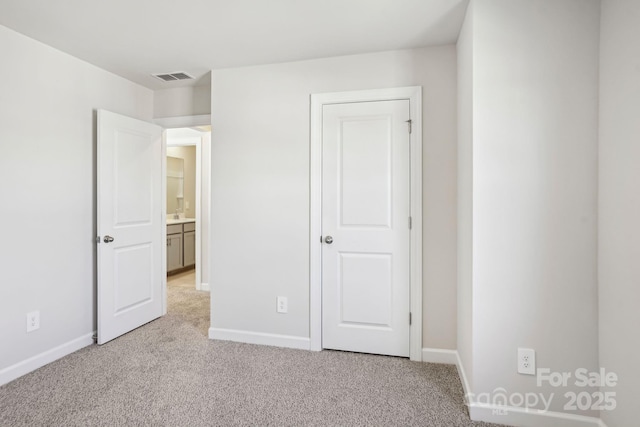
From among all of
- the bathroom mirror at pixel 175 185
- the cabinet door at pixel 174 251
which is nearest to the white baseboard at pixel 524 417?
the cabinet door at pixel 174 251

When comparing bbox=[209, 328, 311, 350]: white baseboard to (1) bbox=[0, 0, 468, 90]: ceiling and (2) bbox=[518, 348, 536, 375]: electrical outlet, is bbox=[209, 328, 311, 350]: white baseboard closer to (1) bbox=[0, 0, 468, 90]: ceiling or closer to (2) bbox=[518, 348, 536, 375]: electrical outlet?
(2) bbox=[518, 348, 536, 375]: electrical outlet

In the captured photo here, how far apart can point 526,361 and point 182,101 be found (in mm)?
3583

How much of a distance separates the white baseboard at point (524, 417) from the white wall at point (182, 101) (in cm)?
325

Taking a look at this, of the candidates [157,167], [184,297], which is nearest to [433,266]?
[157,167]

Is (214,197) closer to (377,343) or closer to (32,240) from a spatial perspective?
(32,240)

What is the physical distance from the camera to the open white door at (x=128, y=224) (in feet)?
9.77

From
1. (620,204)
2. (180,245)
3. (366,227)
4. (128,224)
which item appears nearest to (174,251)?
(180,245)

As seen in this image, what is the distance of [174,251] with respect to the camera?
225 inches

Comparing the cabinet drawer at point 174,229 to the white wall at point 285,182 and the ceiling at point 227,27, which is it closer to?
the white wall at point 285,182

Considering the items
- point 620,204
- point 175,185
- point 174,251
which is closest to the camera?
point 620,204

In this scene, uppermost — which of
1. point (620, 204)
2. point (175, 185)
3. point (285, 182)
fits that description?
point (175, 185)

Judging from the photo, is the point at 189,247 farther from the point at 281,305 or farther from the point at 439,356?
the point at 439,356

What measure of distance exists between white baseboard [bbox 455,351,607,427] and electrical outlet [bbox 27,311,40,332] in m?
2.98

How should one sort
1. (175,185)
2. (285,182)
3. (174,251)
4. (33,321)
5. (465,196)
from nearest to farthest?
(465,196) → (33,321) → (285,182) → (174,251) → (175,185)
